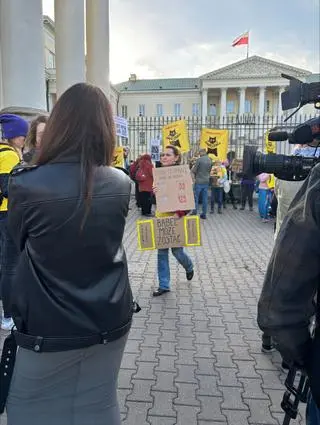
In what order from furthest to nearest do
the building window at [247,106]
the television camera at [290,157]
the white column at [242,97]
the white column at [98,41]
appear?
the building window at [247,106]
the white column at [242,97]
the white column at [98,41]
the television camera at [290,157]

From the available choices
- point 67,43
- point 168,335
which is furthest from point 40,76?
point 168,335

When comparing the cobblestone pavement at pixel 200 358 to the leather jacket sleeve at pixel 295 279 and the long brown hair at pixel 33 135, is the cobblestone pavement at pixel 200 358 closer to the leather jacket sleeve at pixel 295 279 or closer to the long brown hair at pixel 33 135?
the leather jacket sleeve at pixel 295 279

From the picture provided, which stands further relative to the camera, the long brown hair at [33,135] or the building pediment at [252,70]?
the building pediment at [252,70]

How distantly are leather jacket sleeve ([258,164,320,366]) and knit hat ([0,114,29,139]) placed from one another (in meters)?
3.02

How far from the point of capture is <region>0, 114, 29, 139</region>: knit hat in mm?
3693

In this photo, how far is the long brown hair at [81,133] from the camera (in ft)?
4.99

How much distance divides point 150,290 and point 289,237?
13.4 feet

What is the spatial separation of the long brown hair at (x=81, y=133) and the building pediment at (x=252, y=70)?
67.2 metres

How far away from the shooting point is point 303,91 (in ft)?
6.04

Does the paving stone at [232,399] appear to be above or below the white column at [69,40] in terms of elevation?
below

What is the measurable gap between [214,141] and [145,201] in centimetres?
303

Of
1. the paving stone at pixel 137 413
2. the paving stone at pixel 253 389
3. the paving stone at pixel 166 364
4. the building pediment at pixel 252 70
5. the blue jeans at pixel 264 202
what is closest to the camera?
the paving stone at pixel 137 413

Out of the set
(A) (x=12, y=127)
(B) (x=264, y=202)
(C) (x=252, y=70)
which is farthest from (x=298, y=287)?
(C) (x=252, y=70)

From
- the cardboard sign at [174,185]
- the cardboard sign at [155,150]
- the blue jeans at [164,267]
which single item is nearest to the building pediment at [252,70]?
the cardboard sign at [155,150]
